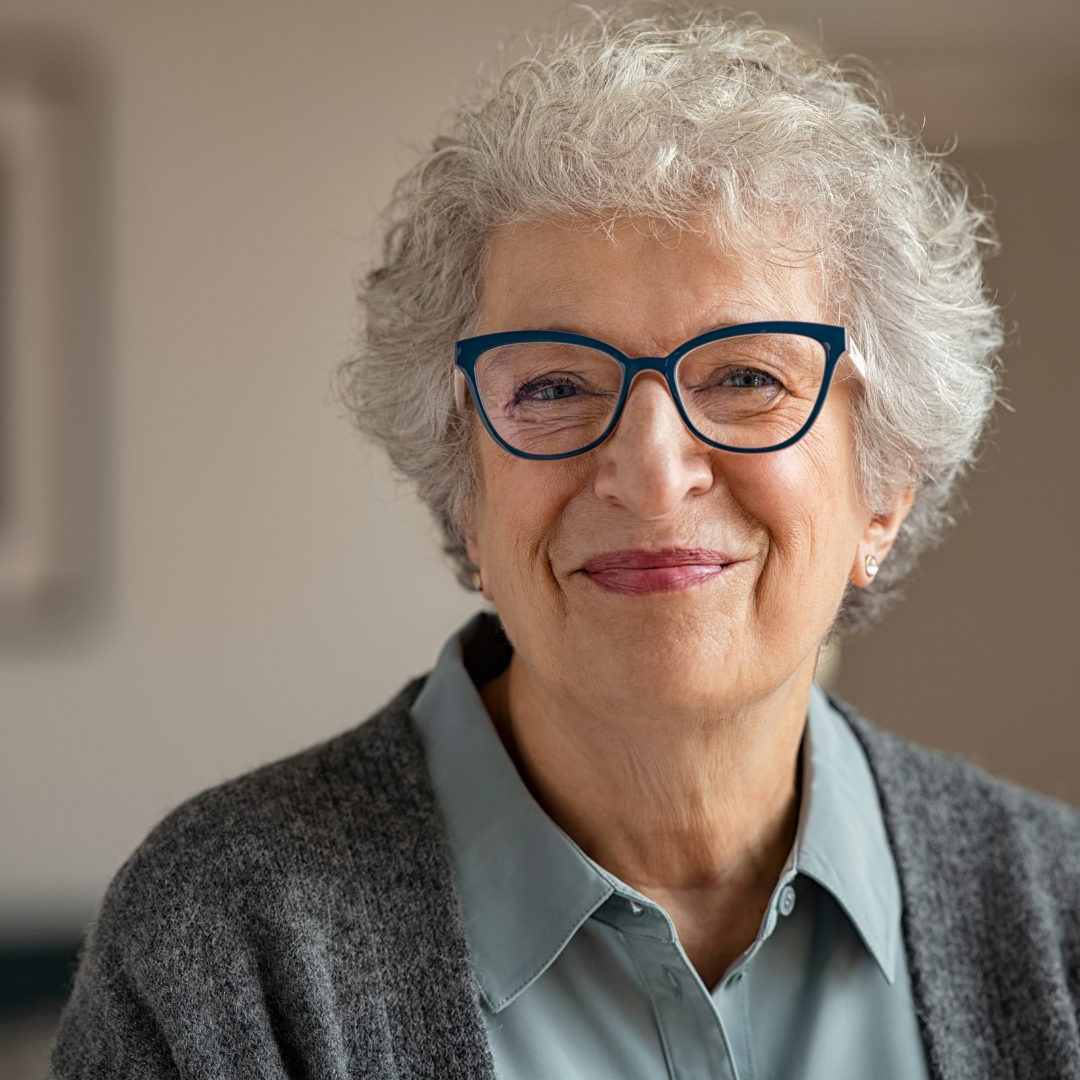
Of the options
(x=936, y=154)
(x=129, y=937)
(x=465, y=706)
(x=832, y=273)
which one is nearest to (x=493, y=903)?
(x=465, y=706)

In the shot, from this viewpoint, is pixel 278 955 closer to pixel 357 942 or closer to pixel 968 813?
pixel 357 942

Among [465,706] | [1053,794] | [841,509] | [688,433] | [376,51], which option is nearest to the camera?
[688,433]

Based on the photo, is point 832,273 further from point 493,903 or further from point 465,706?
point 493,903

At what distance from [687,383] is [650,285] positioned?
90 millimetres

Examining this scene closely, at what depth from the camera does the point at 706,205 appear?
40.9 inches

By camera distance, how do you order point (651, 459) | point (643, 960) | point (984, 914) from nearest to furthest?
point (651, 459), point (643, 960), point (984, 914)

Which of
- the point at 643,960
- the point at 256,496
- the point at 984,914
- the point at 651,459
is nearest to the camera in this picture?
the point at 651,459

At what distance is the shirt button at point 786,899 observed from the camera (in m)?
1.15

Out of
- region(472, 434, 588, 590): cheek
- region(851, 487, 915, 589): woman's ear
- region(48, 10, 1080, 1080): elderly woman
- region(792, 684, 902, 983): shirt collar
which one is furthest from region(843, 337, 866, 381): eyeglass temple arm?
region(792, 684, 902, 983): shirt collar

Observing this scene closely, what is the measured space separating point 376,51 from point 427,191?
174 cm

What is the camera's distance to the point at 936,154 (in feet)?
4.12

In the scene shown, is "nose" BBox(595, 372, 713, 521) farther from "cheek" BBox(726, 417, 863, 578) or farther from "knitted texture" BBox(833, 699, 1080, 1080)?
"knitted texture" BBox(833, 699, 1080, 1080)

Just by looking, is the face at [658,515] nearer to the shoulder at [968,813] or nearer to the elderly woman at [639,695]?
the elderly woman at [639,695]

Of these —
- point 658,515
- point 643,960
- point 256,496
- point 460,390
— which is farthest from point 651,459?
point 256,496
